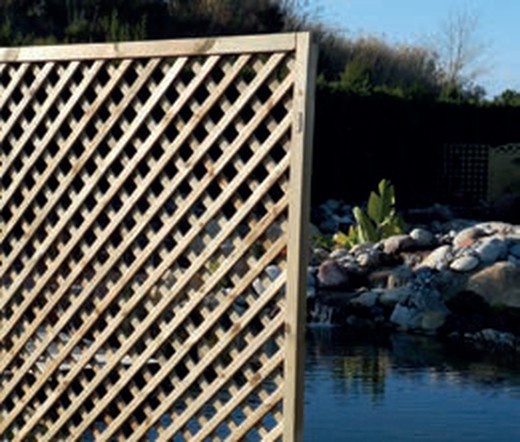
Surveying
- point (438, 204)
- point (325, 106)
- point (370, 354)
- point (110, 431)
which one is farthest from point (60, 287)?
point (438, 204)

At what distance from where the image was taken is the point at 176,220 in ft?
13.7

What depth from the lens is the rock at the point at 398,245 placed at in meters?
14.0

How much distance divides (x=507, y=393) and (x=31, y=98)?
17.4 feet

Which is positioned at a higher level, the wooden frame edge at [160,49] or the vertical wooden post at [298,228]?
the wooden frame edge at [160,49]

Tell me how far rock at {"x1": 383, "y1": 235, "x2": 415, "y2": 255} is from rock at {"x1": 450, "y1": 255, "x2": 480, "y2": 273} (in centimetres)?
134

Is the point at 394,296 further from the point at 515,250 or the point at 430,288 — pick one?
the point at 515,250

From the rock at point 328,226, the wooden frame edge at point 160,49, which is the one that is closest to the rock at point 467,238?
the rock at point 328,226

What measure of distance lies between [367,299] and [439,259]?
106 cm

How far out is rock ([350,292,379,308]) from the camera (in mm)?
12636

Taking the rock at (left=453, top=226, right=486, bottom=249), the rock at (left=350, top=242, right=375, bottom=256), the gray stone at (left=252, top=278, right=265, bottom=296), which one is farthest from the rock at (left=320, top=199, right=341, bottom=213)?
the gray stone at (left=252, top=278, right=265, bottom=296)

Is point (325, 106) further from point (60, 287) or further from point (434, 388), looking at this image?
point (60, 287)

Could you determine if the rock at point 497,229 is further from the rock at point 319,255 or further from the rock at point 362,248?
the rock at point 319,255

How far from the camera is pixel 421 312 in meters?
12.3

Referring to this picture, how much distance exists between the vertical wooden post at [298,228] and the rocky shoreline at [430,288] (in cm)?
781
